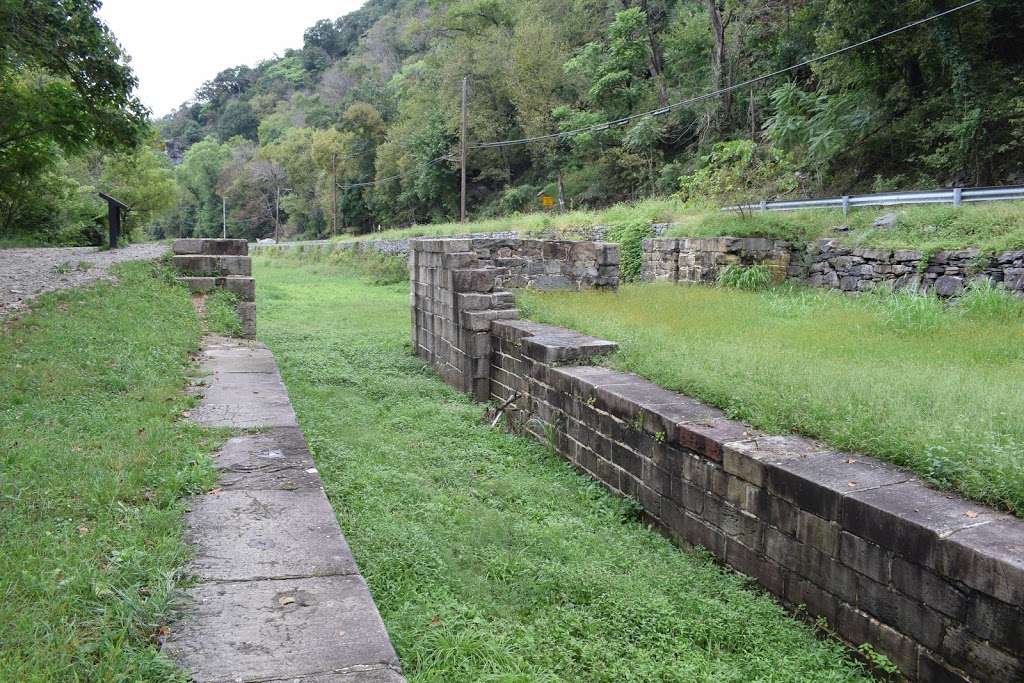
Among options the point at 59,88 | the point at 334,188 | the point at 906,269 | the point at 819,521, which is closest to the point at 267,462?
the point at 819,521

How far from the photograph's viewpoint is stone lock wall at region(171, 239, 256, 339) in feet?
34.2

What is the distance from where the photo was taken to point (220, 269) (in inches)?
424

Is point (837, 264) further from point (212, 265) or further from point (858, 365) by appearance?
point (212, 265)

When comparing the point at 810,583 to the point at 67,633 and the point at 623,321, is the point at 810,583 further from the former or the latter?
the point at 623,321

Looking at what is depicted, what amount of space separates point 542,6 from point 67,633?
45.0 metres

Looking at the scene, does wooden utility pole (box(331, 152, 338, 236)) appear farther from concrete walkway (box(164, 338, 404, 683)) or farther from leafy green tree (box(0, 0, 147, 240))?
concrete walkway (box(164, 338, 404, 683))

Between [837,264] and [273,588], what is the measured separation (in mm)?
12024

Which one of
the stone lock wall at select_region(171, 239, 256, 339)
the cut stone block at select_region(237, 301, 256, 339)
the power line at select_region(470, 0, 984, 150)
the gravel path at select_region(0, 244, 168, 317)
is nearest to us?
the gravel path at select_region(0, 244, 168, 317)

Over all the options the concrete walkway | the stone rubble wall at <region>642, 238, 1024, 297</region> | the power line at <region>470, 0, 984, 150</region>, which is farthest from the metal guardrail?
the concrete walkway

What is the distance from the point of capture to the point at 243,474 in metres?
4.20

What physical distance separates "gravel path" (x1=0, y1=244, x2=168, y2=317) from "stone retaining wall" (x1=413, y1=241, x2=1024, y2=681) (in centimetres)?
643

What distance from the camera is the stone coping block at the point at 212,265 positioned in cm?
1073

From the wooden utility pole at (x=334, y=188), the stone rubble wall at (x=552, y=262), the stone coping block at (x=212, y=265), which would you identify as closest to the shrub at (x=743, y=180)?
the stone rubble wall at (x=552, y=262)

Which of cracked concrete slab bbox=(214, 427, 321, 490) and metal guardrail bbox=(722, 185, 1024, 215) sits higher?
metal guardrail bbox=(722, 185, 1024, 215)
